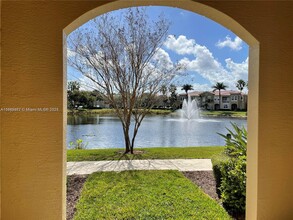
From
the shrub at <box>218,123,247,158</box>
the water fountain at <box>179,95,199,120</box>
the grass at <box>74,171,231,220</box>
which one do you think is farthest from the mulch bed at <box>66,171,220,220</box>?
the water fountain at <box>179,95,199,120</box>

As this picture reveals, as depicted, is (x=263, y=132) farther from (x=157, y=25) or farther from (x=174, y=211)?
(x=157, y=25)

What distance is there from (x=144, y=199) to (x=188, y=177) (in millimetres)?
1527

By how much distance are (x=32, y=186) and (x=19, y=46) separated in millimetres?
1188

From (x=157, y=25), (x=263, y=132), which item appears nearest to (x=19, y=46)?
(x=263, y=132)

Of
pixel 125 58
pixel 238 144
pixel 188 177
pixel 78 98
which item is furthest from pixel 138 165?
pixel 78 98

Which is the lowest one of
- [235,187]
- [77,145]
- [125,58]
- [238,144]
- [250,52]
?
[77,145]

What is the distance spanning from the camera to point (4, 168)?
5.63 feet

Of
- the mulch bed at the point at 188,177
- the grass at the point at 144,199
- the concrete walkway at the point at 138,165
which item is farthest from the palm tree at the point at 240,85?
the grass at the point at 144,199

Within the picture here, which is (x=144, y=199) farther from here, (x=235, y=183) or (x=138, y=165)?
(x=138, y=165)

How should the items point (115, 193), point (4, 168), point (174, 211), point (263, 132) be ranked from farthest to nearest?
1. point (115, 193)
2. point (174, 211)
3. point (263, 132)
4. point (4, 168)

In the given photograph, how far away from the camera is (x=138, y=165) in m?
5.70

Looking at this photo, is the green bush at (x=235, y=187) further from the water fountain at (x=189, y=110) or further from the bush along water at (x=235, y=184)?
the water fountain at (x=189, y=110)

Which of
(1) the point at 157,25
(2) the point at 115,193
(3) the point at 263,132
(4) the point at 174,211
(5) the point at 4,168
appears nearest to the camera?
(5) the point at 4,168

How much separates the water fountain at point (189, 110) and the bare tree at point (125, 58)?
27.2ft
